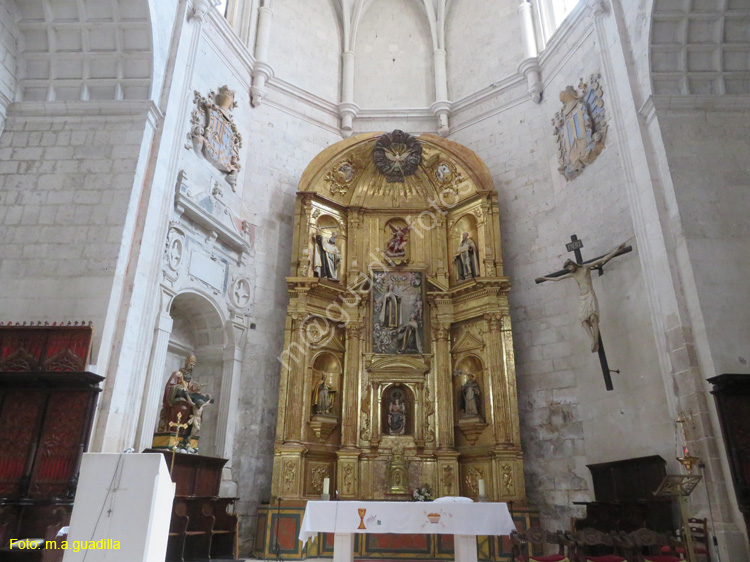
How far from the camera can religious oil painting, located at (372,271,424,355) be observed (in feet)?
39.3

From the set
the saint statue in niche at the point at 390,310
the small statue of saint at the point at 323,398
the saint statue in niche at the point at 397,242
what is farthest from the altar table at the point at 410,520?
the saint statue in niche at the point at 397,242

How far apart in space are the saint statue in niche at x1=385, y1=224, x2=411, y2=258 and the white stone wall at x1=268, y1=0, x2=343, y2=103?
4535mm

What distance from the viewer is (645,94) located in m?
8.96

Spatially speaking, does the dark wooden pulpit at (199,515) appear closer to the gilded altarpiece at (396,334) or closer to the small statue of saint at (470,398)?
the gilded altarpiece at (396,334)

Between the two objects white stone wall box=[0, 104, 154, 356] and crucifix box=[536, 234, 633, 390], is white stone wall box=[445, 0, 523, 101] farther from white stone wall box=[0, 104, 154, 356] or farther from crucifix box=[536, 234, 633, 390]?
white stone wall box=[0, 104, 154, 356]

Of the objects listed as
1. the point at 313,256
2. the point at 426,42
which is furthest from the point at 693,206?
the point at 426,42

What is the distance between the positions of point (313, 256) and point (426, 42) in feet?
26.5

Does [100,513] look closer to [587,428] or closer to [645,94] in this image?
[587,428]

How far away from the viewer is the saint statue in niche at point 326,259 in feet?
40.1

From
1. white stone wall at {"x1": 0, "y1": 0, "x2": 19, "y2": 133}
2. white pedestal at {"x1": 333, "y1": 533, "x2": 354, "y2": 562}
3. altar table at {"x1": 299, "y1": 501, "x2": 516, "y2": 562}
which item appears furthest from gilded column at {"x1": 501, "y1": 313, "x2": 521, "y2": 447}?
white stone wall at {"x1": 0, "y1": 0, "x2": 19, "y2": 133}

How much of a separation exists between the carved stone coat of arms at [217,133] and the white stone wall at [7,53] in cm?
282

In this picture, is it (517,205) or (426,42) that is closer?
(517,205)

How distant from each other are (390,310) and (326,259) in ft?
5.99

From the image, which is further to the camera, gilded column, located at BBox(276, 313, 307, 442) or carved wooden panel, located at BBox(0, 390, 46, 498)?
gilded column, located at BBox(276, 313, 307, 442)
